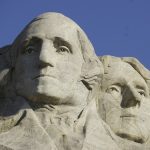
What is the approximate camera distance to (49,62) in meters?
9.57

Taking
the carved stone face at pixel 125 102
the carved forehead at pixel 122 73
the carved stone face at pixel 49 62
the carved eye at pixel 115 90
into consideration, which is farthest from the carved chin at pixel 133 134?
the carved stone face at pixel 49 62

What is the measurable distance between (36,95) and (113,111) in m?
1.10

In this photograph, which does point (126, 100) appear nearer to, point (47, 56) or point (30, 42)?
point (47, 56)

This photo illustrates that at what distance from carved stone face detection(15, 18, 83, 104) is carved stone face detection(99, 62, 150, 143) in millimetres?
555

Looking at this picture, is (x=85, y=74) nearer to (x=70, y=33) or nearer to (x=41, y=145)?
(x=70, y=33)

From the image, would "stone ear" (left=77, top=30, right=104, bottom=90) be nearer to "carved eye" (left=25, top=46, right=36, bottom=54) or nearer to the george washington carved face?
the george washington carved face

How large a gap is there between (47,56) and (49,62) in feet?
0.23

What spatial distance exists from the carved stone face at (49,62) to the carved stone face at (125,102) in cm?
56

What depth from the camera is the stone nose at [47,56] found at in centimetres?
956

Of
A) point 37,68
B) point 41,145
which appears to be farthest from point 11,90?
point 41,145

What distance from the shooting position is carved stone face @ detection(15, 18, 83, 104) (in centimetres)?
950

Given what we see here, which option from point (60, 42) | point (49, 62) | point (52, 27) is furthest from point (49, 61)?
point (52, 27)

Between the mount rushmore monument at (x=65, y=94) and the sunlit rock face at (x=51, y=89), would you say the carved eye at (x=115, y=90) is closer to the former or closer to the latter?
the mount rushmore monument at (x=65, y=94)

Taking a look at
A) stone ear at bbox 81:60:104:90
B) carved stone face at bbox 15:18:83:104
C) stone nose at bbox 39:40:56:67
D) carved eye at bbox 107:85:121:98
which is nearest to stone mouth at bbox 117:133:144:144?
carved eye at bbox 107:85:121:98
